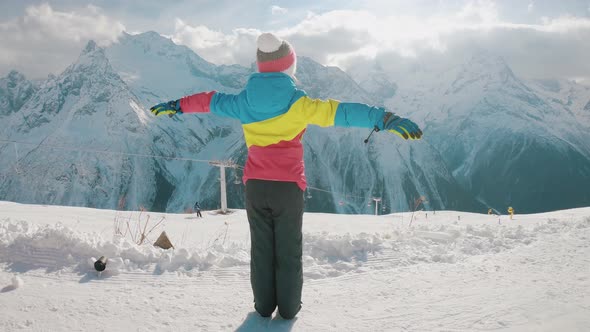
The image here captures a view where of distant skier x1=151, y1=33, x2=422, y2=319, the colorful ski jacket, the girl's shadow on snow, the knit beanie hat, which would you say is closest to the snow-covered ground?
the girl's shadow on snow

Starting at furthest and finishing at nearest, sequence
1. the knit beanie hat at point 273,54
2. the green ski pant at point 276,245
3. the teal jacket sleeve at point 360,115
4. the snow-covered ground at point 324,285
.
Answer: the knit beanie hat at point 273,54, the green ski pant at point 276,245, the teal jacket sleeve at point 360,115, the snow-covered ground at point 324,285

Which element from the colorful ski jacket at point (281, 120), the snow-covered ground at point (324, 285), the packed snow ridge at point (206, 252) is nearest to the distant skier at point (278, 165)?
the colorful ski jacket at point (281, 120)

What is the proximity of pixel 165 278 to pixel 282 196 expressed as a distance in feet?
5.88

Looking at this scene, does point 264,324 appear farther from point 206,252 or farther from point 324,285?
point 206,252

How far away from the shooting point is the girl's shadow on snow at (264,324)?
309 centimetres

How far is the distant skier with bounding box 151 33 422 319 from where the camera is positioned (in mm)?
3244

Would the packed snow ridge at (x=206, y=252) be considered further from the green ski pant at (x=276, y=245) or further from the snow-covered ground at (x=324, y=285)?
the green ski pant at (x=276, y=245)

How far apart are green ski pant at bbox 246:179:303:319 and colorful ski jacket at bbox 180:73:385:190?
0.14 m

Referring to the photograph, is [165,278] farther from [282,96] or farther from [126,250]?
[282,96]

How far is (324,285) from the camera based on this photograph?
13.5ft

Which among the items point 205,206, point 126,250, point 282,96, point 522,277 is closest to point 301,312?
point 282,96

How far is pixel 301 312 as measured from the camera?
11.2ft

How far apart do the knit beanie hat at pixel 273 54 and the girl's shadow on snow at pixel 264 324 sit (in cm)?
205

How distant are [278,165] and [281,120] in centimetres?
37
